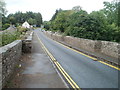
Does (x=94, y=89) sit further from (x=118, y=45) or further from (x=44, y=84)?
(x=118, y=45)

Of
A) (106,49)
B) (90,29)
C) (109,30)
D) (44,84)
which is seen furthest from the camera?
(109,30)

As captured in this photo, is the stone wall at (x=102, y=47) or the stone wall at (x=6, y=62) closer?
the stone wall at (x=6, y=62)

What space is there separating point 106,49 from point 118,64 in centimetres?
319

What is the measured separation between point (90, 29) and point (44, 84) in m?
23.0

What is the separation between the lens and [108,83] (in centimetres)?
623

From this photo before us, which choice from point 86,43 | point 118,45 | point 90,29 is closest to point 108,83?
point 118,45

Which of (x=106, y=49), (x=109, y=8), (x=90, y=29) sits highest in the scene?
(x=109, y=8)

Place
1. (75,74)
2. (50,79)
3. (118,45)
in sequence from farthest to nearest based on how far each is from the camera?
(118,45)
(75,74)
(50,79)

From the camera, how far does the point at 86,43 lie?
15898 millimetres

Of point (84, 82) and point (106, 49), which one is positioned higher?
point (106, 49)

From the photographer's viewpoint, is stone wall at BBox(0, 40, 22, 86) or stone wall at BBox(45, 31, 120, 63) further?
stone wall at BBox(45, 31, 120, 63)

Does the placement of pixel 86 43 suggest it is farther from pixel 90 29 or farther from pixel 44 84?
pixel 90 29

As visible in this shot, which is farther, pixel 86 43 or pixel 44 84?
pixel 86 43

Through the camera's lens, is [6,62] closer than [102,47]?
Yes
